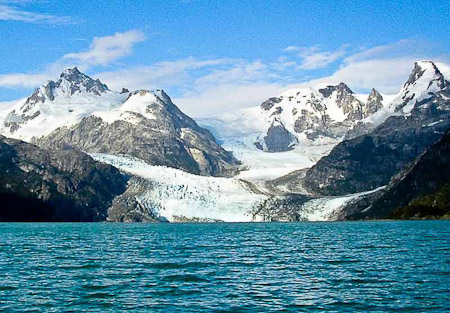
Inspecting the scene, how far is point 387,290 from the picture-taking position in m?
58.7

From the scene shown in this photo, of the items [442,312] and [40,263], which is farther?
[40,263]

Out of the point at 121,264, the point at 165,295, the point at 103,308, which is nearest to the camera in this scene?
the point at 103,308

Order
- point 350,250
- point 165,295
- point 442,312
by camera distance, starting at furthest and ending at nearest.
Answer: point 350,250 < point 165,295 < point 442,312

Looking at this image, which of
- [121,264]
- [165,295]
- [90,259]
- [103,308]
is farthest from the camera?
[90,259]

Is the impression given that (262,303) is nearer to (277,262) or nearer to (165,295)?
(165,295)

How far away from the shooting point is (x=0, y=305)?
52.0m

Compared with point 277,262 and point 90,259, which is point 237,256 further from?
point 90,259

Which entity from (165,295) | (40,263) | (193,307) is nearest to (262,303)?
(193,307)

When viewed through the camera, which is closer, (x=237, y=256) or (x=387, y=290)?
(x=387, y=290)

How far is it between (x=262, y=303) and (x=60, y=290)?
18016mm

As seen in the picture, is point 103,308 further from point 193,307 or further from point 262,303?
point 262,303

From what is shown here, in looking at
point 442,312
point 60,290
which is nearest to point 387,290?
point 442,312

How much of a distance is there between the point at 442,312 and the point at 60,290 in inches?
1216

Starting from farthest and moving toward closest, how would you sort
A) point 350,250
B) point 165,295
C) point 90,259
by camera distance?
point 350,250, point 90,259, point 165,295
